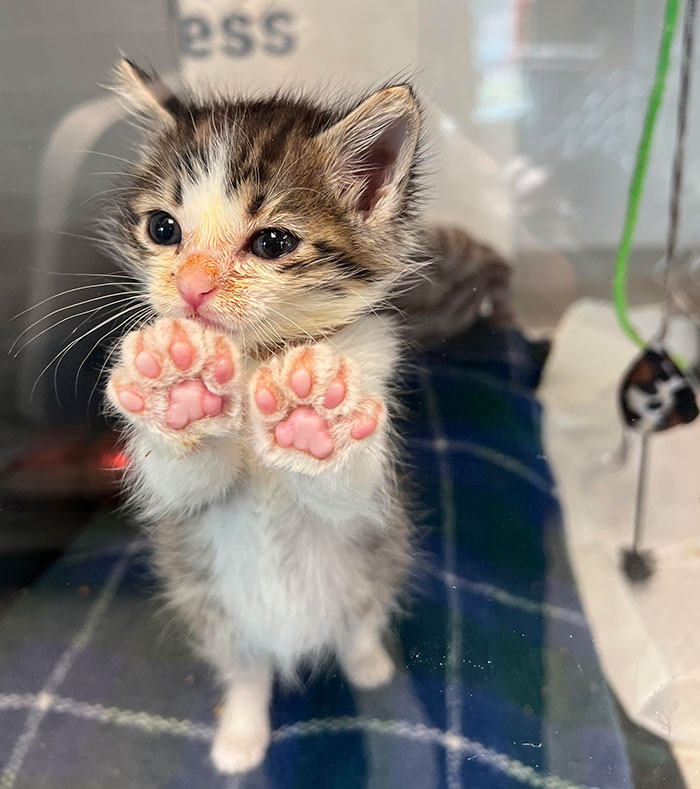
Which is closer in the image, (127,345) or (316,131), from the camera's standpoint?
(127,345)

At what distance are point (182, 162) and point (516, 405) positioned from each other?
1.07 meters

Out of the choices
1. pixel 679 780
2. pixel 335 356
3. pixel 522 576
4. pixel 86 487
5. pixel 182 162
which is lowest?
pixel 679 780

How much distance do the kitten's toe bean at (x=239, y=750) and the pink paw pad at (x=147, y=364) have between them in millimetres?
679

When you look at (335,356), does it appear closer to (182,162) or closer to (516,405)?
(182,162)

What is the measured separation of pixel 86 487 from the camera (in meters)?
1.19

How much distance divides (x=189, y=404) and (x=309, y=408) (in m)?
0.12

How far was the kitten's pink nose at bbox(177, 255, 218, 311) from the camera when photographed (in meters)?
0.71

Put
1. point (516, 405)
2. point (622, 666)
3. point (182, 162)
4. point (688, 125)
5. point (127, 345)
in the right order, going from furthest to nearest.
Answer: point (688, 125) < point (516, 405) < point (622, 666) < point (182, 162) < point (127, 345)

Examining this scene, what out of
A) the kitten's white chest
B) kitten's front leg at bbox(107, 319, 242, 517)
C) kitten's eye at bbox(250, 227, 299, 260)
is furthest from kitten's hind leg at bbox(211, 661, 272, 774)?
kitten's eye at bbox(250, 227, 299, 260)

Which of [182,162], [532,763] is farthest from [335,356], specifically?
[532,763]

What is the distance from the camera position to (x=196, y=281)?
710 mm

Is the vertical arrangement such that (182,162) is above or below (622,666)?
above

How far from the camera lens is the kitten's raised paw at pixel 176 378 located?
0.63 metres

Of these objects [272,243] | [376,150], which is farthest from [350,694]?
[376,150]
